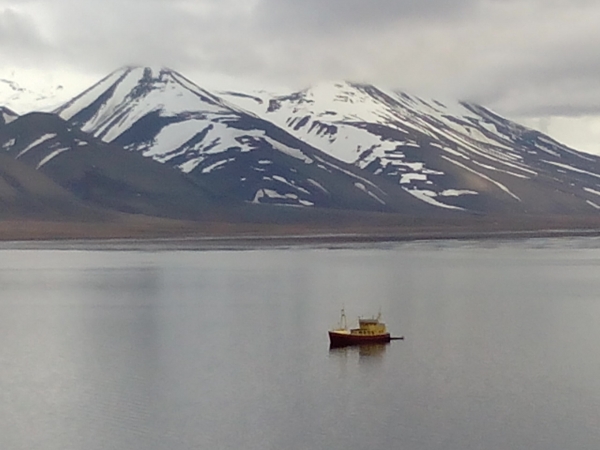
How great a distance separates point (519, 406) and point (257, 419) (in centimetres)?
704

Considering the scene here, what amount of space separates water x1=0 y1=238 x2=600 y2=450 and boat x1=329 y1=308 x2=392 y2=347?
0.82 m

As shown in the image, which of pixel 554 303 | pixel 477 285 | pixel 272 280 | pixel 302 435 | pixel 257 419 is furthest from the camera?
pixel 272 280

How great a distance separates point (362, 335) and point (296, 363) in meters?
6.79

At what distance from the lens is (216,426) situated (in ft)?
99.7

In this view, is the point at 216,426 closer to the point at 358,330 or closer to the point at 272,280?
the point at 358,330

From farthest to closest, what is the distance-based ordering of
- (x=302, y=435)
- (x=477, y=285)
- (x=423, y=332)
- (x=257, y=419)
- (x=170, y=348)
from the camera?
(x=477, y=285) → (x=423, y=332) → (x=170, y=348) → (x=257, y=419) → (x=302, y=435)

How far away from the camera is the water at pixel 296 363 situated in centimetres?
2970

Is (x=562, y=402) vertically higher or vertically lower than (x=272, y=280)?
lower

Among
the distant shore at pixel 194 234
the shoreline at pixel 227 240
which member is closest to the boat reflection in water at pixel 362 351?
the shoreline at pixel 227 240

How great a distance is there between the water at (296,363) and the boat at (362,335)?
0.82 m

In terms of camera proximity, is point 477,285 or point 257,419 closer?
point 257,419

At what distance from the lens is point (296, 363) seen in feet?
133

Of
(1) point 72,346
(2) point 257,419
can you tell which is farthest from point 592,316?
(2) point 257,419

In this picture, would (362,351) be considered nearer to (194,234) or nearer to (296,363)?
(296,363)
